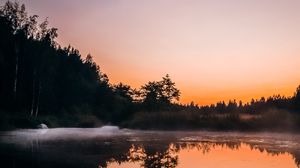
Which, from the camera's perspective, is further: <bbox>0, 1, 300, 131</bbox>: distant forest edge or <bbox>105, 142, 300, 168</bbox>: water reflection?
<bbox>0, 1, 300, 131</bbox>: distant forest edge

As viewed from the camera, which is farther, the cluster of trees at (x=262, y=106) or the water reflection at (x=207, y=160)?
the cluster of trees at (x=262, y=106)

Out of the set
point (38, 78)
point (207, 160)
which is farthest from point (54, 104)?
point (207, 160)

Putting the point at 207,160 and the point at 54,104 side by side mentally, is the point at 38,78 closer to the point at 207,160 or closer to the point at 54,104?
the point at 54,104

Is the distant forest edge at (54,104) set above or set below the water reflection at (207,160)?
above

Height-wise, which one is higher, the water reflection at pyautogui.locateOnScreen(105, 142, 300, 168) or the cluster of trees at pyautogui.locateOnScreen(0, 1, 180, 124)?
the cluster of trees at pyautogui.locateOnScreen(0, 1, 180, 124)

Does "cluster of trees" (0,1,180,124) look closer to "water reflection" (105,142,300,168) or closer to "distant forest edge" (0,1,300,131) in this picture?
"distant forest edge" (0,1,300,131)

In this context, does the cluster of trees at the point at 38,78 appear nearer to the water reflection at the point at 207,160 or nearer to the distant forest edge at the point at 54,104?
the distant forest edge at the point at 54,104

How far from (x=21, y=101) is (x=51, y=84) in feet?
30.0

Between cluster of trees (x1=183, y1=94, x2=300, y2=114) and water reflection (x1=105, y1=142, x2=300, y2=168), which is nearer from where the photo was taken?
water reflection (x1=105, y1=142, x2=300, y2=168)

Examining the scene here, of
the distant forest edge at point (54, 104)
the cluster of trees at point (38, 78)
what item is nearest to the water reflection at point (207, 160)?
the distant forest edge at point (54, 104)

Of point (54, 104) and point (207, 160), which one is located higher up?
point (54, 104)

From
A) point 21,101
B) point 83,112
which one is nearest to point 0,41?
point 21,101

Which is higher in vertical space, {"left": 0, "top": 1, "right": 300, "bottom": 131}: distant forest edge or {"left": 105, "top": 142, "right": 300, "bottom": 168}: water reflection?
{"left": 0, "top": 1, "right": 300, "bottom": 131}: distant forest edge

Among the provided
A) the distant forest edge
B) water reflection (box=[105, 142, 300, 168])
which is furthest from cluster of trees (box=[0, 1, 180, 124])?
water reflection (box=[105, 142, 300, 168])
